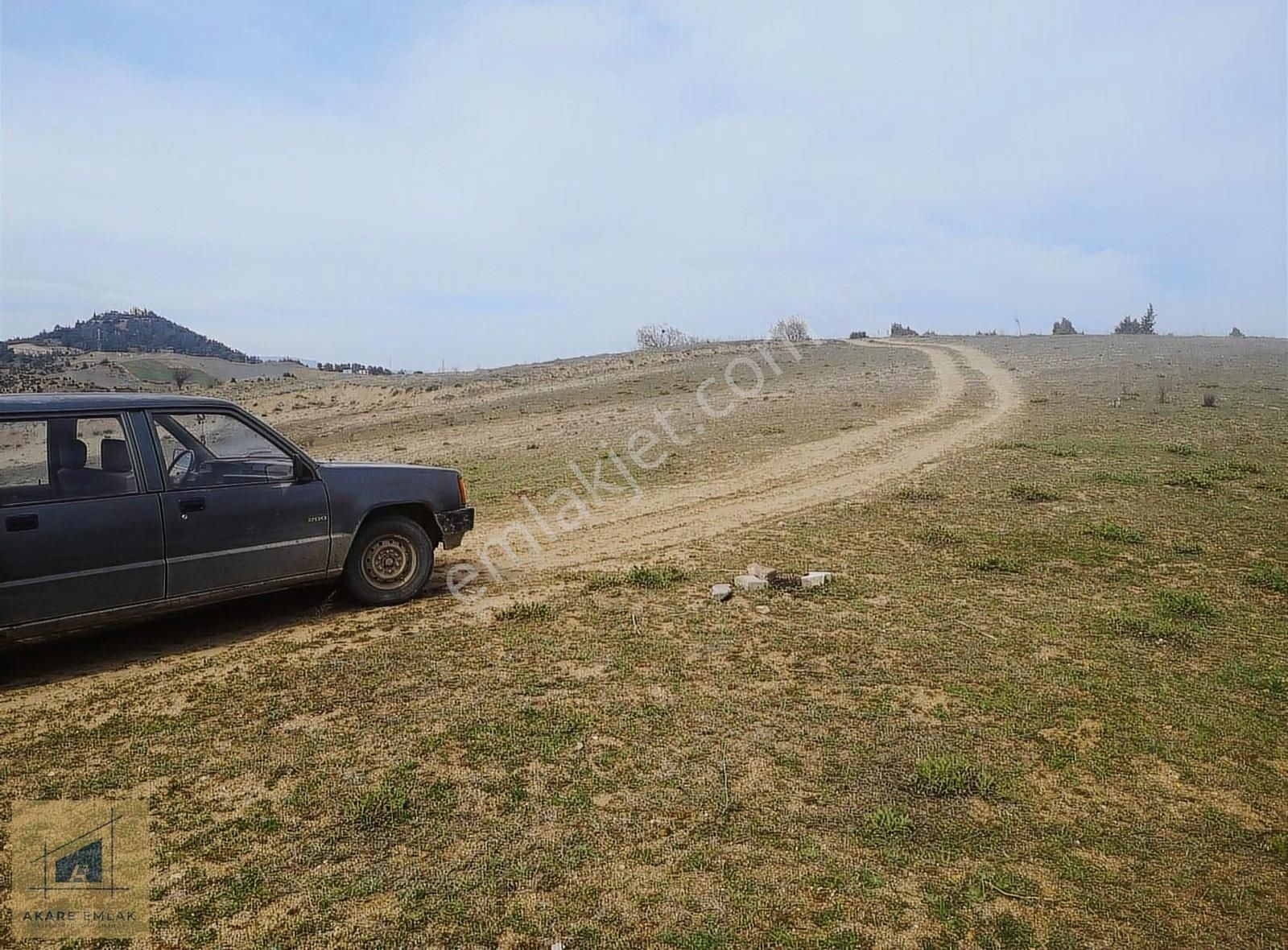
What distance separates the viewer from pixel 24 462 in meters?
4.94

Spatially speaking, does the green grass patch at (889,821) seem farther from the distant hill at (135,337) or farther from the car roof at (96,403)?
the distant hill at (135,337)

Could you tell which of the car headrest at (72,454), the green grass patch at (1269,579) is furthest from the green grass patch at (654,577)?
the green grass patch at (1269,579)

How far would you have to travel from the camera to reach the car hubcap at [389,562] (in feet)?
21.8

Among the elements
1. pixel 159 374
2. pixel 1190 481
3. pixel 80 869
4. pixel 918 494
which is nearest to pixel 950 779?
pixel 80 869

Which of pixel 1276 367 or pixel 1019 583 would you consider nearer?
pixel 1019 583

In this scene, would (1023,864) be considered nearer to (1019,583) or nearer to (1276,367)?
(1019,583)

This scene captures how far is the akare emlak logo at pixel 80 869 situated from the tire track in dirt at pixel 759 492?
453 cm

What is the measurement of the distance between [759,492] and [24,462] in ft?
30.7

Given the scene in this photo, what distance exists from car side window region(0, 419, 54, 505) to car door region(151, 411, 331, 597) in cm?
67

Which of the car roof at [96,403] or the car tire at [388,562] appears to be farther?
the car tire at [388,562]

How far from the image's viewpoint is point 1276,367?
118 ft

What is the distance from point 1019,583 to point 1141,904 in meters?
4.47

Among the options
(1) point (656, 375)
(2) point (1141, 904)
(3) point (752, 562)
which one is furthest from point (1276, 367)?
(2) point (1141, 904)

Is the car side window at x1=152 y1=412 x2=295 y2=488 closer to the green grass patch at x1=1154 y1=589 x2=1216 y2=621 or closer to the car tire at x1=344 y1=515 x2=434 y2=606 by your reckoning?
the car tire at x1=344 y1=515 x2=434 y2=606
